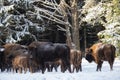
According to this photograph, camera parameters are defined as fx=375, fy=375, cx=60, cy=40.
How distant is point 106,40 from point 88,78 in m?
12.3

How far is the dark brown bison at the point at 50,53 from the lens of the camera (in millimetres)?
16641

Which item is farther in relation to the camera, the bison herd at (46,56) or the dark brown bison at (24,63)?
the dark brown bison at (24,63)

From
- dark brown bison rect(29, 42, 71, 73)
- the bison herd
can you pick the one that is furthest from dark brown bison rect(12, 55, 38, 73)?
dark brown bison rect(29, 42, 71, 73)

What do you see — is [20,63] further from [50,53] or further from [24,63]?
[50,53]

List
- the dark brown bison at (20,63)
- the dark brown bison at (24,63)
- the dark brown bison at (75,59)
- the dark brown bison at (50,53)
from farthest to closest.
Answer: the dark brown bison at (75,59)
the dark brown bison at (20,63)
the dark brown bison at (24,63)
the dark brown bison at (50,53)

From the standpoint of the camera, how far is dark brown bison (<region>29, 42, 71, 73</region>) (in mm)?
16641

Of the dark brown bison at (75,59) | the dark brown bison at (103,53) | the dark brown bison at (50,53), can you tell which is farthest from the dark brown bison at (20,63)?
the dark brown bison at (103,53)

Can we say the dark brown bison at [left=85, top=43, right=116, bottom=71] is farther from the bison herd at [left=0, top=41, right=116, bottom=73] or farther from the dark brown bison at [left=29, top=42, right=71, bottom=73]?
the dark brown bison at [left=29, top=42, right=71, bottom=73]

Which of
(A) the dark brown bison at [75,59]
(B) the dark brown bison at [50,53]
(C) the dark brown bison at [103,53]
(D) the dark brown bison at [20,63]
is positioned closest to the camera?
(B) the dark brown bison at [50,53]

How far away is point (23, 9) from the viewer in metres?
34.1

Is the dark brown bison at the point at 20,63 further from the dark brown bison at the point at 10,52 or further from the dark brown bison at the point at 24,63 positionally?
the dark brown bison at the point at 10,52

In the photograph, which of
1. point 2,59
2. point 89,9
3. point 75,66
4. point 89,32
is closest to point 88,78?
point 75,66

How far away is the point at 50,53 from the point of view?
1673cm

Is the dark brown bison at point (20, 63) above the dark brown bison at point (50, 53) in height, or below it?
below
